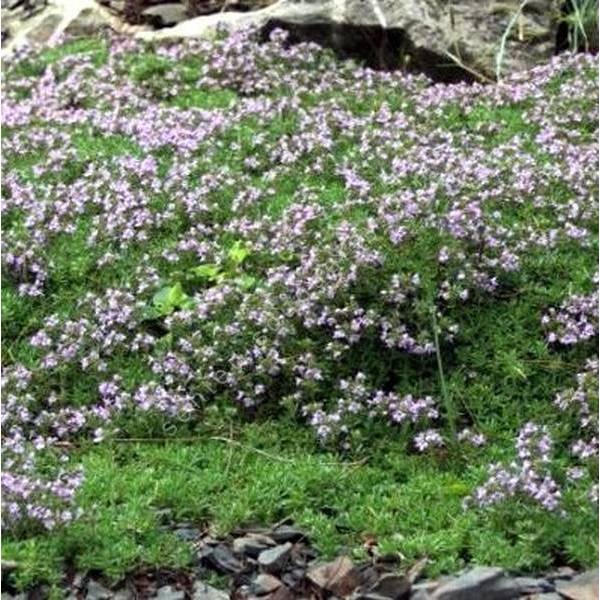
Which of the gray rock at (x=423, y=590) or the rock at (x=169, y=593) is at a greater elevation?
the rock at (x=169, y=593)

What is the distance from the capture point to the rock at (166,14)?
10.5 meters

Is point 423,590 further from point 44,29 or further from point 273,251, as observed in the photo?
point 44,29

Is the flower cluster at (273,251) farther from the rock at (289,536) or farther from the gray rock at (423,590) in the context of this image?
the rock at (289,536)

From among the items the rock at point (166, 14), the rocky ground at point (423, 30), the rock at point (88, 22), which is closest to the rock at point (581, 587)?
the rocky ground at point (423, 30)

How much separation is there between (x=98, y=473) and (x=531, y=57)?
18.7 feet

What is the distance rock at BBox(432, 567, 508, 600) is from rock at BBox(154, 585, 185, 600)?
0.80 m

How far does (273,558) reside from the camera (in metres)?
4.17

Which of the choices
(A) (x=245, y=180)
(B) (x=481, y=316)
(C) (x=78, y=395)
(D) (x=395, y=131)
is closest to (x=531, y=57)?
(D) (x=395, y=131)

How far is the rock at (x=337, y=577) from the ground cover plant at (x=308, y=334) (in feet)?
0.44

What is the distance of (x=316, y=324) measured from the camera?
534 cm

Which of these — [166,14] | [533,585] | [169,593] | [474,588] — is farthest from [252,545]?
[166,14]

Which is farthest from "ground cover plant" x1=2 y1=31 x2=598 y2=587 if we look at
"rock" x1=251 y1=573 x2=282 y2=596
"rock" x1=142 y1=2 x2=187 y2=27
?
"rock" x1=142 y1=2 x2=187 y2=27

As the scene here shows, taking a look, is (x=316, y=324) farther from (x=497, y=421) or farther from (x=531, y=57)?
(x=531, y=57)

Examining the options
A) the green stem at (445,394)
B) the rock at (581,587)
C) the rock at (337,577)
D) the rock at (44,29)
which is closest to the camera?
the rock at (581,587)
